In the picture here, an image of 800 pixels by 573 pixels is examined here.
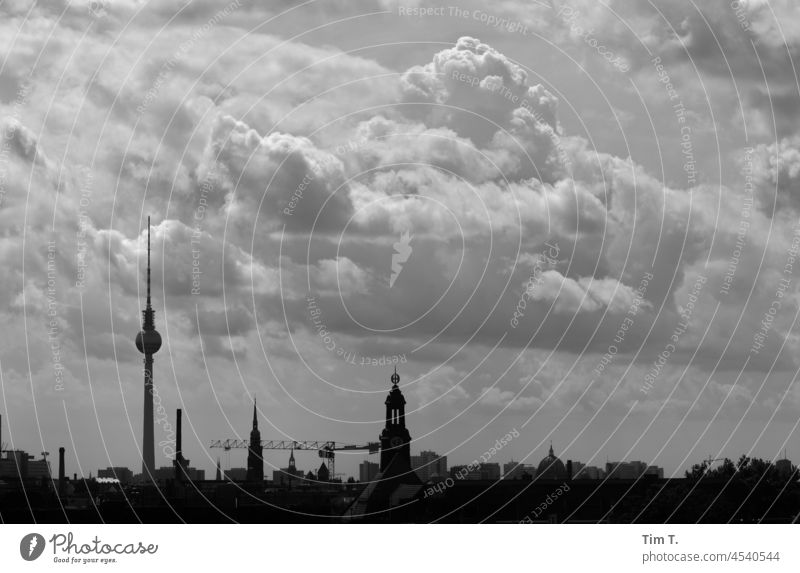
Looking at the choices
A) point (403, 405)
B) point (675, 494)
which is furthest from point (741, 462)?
point (403, 405)

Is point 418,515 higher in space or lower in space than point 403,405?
lower

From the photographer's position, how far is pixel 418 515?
6206 inches
